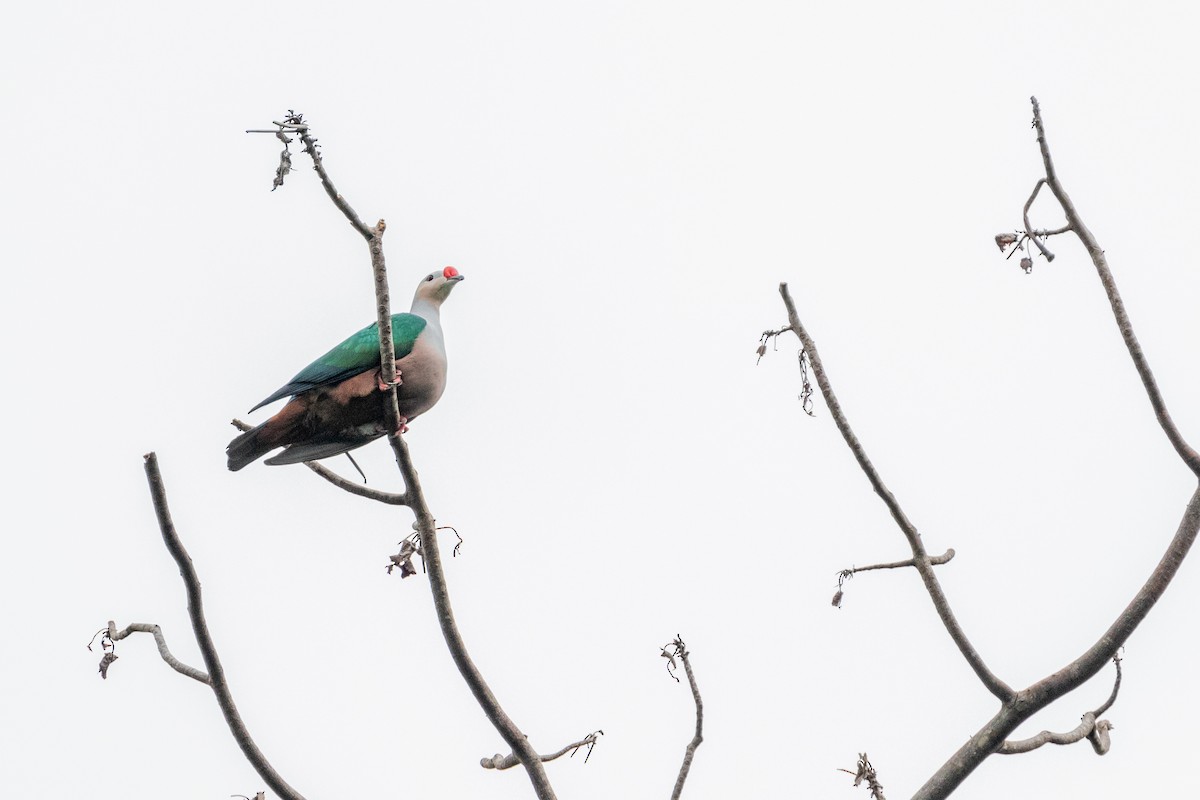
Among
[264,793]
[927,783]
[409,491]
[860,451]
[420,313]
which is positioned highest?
[420,313]

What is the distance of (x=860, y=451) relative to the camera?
14.8 feet

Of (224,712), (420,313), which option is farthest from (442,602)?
(420,313)

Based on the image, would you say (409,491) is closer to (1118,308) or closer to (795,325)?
(795,325)

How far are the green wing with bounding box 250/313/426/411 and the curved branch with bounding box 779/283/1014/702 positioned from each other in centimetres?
284

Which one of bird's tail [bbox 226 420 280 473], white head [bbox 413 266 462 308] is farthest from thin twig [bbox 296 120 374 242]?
white head [bbox 413 266 462 308]

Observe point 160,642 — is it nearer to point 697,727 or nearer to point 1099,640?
point 697,727

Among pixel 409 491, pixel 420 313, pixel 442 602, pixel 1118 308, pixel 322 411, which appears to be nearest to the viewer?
pixel 1118 308

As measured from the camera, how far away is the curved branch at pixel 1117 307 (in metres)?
4.35

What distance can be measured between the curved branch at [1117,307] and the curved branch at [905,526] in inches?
35.9

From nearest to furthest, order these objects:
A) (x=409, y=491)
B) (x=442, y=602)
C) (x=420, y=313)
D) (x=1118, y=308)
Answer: (x=1118, y=308) → (x=442, y=602) → (x=409, y=491) → (x=420, y=313)

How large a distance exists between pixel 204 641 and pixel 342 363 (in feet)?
9.21

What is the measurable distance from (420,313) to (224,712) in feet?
13.1

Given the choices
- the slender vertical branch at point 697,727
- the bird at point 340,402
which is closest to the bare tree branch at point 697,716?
the slender vertical branch at point 697,727

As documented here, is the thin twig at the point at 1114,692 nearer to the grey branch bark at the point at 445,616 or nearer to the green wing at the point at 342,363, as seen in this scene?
the grey branch bark at the point at 445,616
